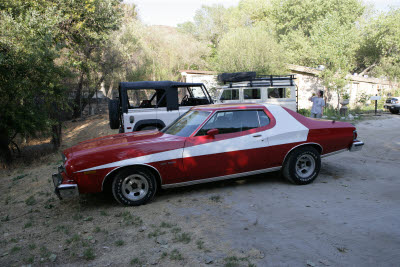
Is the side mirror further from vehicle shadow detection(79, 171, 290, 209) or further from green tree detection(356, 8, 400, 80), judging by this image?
green tree detection(356, 8, 400, 80)

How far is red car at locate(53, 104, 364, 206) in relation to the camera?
4703 mm

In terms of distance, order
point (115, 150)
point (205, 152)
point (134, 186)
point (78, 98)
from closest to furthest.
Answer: point (115, 150) < point (134, 186) < point (205, 152) < point (78, 98)

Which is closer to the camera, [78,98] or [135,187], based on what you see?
[135,187]

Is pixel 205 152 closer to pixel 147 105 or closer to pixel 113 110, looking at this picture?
pixel 147 105

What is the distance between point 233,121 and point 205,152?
814mm

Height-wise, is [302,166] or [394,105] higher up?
[394,105]

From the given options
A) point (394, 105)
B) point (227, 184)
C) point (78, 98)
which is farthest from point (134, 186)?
point (394, 105)

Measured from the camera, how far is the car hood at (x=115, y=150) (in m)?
4.64

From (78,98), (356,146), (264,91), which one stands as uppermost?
(78,98)

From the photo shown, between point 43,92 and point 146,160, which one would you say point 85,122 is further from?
point 146,160

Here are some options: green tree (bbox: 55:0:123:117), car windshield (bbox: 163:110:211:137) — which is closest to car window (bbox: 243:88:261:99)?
green tree (bbox: 55:0:123:117)

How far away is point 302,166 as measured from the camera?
5.77 metres

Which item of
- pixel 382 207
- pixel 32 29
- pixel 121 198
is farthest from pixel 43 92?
pixel 382 207

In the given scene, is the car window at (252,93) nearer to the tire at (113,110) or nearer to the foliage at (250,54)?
the tire at (113,110)
